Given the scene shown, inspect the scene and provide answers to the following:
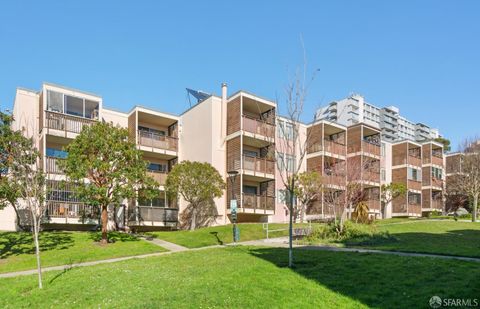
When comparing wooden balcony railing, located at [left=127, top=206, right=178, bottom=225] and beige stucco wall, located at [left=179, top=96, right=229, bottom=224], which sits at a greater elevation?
beige stucco wall, located at [left=179, top=96, right=229, bottom=224]

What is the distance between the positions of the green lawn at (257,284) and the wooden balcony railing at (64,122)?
1591 cm

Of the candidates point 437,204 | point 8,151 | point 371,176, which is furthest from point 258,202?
point 437,204

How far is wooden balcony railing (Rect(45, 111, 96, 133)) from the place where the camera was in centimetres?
2741

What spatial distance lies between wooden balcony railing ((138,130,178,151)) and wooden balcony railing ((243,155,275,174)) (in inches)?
245

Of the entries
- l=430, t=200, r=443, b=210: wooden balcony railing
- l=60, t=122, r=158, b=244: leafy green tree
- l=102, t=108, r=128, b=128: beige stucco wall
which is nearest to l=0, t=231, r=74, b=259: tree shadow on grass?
l=60, t=122, r=158, b=244: leafy green tree

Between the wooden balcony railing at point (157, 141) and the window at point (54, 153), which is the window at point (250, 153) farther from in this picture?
the window at point (54, 153)

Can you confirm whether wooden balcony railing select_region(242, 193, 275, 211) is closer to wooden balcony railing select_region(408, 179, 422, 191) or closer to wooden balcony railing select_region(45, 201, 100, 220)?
wooden balcony railing select_region(45, 201, 100, 220)

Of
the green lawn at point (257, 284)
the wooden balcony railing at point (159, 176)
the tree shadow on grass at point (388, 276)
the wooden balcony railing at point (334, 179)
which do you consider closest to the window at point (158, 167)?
the wooden balcony railing at point (159, 176)

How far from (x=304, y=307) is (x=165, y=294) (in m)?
3.35

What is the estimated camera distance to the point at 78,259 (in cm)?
1794

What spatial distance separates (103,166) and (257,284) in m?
13.7

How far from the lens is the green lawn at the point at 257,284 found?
355 inches

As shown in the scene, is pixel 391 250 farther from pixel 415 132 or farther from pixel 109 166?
pixel 415 132

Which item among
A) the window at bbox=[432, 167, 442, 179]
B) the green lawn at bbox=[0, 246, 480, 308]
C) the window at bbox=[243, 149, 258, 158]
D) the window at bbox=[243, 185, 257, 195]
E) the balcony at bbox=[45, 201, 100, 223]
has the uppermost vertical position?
the window at bbox=[243, 149, 258, 158]
